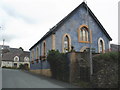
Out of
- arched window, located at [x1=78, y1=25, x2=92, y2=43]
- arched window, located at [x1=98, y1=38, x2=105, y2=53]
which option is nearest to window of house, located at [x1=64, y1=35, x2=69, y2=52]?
arched window, located at [x1=78, y1=25, x2=92, y2=43]

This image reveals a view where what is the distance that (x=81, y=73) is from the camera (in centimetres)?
1488

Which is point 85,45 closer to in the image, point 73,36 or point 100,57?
point 73,36

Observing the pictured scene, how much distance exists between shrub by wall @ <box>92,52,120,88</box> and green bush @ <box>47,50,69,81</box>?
4.66 m

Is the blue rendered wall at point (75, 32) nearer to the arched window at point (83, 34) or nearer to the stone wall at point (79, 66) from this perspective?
the arched window at point (83, 34)

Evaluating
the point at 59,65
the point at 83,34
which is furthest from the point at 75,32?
the point at 59,65

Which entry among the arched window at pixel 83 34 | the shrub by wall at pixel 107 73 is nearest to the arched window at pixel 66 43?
the arched window at pixel 83 34

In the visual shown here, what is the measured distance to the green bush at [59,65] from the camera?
1598 cm

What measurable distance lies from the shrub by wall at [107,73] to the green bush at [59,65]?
4658 mm

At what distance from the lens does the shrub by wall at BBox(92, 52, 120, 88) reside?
10.5 metres

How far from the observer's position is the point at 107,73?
10.8 metres

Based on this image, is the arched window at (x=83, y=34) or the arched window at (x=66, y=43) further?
the arched window at (x=83, y=34)

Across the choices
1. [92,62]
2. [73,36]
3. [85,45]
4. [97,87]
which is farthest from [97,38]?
[97,87]

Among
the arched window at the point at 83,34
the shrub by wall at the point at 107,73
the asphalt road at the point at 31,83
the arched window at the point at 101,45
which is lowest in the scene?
the asphalt road at the point at 31,83

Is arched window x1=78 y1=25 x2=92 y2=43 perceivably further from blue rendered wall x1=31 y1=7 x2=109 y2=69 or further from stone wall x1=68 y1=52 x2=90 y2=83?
stone wall x1=68 y1=52 x2=90 y2=83
